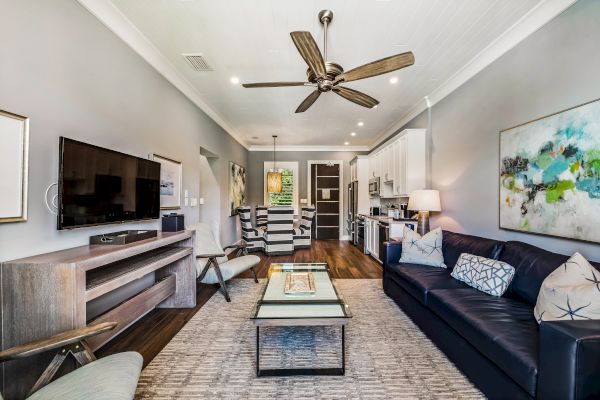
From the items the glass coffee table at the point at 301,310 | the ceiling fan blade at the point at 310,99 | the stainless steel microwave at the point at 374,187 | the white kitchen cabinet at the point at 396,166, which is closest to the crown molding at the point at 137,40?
the ceiling fan blade at the point at 310,99

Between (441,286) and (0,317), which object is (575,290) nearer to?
(441,286)

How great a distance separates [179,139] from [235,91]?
1115 mm

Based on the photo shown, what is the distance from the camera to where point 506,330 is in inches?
61.4

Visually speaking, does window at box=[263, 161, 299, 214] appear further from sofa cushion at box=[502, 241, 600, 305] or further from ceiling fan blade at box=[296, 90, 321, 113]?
sofa cushion at box=[502, 241, 600, 305]

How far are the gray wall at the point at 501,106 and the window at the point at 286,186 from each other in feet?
14.4

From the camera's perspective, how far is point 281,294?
7.51 ft

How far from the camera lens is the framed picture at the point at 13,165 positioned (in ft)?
5.00

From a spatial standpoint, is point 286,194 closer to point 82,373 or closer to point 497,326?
point 497,326


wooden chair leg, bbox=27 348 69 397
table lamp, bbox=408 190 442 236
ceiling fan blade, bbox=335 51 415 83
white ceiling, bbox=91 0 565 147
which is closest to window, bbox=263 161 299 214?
white ceiling, bbox=91 0 565 147

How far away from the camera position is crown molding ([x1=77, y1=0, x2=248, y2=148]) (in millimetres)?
2214

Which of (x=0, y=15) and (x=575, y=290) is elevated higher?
(x=0, y=15)

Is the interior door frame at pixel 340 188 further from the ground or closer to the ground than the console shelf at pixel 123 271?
further from the ground

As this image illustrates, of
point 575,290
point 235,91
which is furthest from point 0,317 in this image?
point 235,91

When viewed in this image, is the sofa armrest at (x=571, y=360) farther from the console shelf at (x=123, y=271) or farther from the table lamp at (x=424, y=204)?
the table lamp at (x=424, y=204)
